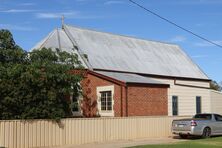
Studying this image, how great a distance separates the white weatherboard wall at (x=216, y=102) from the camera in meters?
38.9

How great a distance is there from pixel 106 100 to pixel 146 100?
2760 millimetres

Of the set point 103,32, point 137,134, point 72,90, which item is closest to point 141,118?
point 137,134

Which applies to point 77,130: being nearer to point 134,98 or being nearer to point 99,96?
point 134,98

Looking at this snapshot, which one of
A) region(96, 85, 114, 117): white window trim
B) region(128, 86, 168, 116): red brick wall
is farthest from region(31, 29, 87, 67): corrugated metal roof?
region(128, 86, 168, 116): red brick wall

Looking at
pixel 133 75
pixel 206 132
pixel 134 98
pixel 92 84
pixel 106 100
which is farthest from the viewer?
pixel 133 75

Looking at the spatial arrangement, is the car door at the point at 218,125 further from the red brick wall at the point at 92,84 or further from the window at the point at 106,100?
the window at the point at 106,100

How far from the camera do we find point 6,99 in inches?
826

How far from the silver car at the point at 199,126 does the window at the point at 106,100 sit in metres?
5.53

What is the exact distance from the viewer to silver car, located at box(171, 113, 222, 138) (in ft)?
80.0

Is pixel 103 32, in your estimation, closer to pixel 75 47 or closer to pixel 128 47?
pixel 128 47

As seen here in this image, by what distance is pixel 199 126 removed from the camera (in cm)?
Answer: 2453

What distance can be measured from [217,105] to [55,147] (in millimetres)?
22122

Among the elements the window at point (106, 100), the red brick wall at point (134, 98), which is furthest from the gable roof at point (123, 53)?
the window at point (106, 100)

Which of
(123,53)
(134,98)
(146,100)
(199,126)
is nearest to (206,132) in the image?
(199,126)
